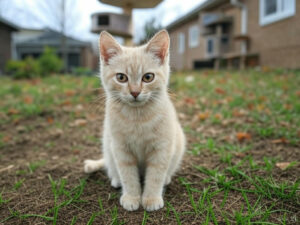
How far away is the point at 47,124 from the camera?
3.56 m

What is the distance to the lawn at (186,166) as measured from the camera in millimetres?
1533

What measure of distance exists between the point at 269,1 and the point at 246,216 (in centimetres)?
844

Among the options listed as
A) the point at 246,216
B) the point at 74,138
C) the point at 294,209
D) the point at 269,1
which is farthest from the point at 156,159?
the point at 269,1

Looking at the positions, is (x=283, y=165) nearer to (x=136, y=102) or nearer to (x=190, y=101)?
(x=136, y=102)

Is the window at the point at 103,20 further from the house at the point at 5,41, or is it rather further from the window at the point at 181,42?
the house at the point at 5,41

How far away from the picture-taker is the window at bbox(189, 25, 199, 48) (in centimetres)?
1520

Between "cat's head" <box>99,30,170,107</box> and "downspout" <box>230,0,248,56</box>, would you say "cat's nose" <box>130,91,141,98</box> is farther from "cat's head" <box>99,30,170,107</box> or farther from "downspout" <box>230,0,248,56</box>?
"downspout" <box>230,0,248,56</box>

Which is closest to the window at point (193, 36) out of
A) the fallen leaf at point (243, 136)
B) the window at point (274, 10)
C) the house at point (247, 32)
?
the house at point (247, 32)

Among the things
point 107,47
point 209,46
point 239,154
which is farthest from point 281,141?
point 209,46

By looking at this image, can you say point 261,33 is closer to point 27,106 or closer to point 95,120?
point 95,120

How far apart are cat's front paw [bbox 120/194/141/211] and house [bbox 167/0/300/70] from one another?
2803mm

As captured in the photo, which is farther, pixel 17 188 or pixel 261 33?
pixel 261 33

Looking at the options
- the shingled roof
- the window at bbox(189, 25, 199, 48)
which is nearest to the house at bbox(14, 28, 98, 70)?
the shingled roof

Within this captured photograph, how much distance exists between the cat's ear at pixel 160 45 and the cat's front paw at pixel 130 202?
3.30 feet
